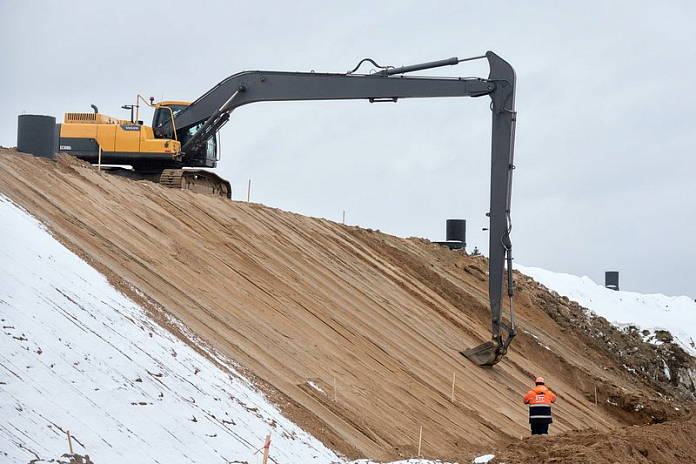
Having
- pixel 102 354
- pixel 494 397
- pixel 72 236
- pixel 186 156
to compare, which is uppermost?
pixel 186 156

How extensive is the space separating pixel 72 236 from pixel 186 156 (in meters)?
9.42

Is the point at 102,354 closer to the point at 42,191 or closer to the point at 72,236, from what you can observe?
the point at 72,236

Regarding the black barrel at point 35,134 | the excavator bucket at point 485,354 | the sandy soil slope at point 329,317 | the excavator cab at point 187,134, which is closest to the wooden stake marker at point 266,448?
the sandy soil slope at point 329,317

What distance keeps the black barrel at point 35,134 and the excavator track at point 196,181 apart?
16.9 ft

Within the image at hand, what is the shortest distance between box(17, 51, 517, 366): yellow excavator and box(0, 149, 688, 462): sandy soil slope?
111cm

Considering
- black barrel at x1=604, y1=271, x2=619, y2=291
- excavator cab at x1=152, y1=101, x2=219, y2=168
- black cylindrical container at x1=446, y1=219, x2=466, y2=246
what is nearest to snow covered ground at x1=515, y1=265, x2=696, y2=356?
black cylindrical container at x1=446, y1=219, x2=466, y2=246

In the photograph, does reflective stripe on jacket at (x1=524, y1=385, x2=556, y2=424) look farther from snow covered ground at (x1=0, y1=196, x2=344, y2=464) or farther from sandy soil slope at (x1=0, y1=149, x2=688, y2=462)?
snow covered ground at (x1=0, y1=196, x2=344, y2=464)

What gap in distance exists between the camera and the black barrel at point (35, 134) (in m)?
15.7

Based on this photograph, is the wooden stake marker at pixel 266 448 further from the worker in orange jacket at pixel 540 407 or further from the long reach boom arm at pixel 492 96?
the long reach boom arm at pixel 492 96

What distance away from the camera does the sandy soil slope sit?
41.2ft

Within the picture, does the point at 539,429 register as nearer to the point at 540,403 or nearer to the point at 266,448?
the point at 540,403

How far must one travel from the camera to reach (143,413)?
373 inches

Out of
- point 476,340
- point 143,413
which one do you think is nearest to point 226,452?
point 143,413

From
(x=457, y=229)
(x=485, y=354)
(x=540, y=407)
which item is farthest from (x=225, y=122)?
(x=457, y=229)
